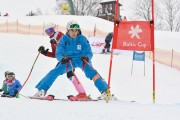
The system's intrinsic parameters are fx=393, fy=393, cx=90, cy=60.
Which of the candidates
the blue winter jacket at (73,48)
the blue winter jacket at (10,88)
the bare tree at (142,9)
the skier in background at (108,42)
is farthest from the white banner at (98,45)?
the bare tree at (142,9)

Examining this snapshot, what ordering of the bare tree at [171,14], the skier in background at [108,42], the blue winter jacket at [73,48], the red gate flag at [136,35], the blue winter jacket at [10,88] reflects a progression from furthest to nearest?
the bare tree at [171,14]
the skier in background at [108,42]
the blue winter jacket at [10,88]
the blue winter jacket at [73,48]
the red gate flag at [136,35]

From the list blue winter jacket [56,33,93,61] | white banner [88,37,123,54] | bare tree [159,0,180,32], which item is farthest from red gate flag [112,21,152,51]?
bare tree [159,0,180,32]

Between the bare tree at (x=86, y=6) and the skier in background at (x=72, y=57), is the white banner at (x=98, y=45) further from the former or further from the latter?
the bare tree at (x=86, y=6)

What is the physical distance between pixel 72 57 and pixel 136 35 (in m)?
1.22

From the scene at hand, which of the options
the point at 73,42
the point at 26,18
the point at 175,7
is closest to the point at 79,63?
the point at 73,42

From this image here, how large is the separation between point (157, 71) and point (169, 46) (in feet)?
36.6

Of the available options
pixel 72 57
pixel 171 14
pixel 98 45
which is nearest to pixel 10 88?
pixel 72 57

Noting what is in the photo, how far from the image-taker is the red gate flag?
693 cm

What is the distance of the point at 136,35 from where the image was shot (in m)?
6.93

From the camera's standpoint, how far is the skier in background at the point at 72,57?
6961mm

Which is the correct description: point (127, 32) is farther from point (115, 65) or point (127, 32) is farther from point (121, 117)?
point (115, 65)

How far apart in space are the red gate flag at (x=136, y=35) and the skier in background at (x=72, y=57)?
1.94 ft

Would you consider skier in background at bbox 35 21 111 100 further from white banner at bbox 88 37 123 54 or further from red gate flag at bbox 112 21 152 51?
white banner at bbox 88 37 123 54

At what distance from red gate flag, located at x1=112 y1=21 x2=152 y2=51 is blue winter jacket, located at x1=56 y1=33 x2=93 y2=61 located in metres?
0.58
